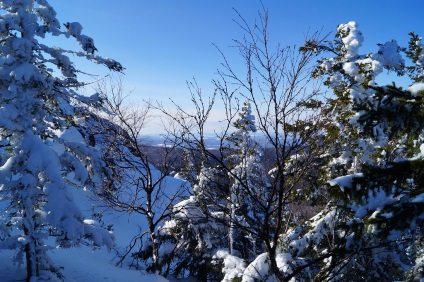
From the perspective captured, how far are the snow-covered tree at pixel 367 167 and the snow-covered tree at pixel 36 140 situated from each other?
500 cm

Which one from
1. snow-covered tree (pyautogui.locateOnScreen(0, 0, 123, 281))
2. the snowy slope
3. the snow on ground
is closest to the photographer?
snow-covered tree (pyautogui.locateOnScreen(0, 0, 123, 281))

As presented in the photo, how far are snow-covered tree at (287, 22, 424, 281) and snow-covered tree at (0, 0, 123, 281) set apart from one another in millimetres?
4997

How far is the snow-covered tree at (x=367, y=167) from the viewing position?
10.9 feet

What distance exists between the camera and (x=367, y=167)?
3.43 metres

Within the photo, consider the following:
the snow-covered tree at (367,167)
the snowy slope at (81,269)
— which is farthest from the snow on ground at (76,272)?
the snow-covered tree at (367,167)

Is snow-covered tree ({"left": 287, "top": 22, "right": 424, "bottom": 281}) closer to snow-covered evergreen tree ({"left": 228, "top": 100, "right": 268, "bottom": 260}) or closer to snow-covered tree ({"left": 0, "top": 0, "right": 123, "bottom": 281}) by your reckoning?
snow-covered evergreen tree ({"left": 228, "top": 100, "right": 268, "bottom": 260})

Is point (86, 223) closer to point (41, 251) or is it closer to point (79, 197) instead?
point (41, 251)

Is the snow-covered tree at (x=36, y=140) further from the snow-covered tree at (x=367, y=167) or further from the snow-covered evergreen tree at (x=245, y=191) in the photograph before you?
the snow-covered tree at (x=367, y=167)

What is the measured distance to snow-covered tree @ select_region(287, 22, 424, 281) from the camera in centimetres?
332

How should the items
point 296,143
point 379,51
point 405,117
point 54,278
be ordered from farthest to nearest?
point 379,51 < point 54,278 < point 296,143 < point 405,117

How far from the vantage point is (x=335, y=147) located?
8938 mm

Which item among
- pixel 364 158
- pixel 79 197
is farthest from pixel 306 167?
pixel 79 197

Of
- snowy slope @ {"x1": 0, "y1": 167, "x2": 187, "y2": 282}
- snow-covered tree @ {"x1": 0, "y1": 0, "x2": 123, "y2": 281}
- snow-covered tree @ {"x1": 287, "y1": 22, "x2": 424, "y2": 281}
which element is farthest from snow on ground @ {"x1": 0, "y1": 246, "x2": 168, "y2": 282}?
snow-covered tree @ {"x1": 287, "y1": 22, "x2": 424, "y2": 281}

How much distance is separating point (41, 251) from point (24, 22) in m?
5.11
